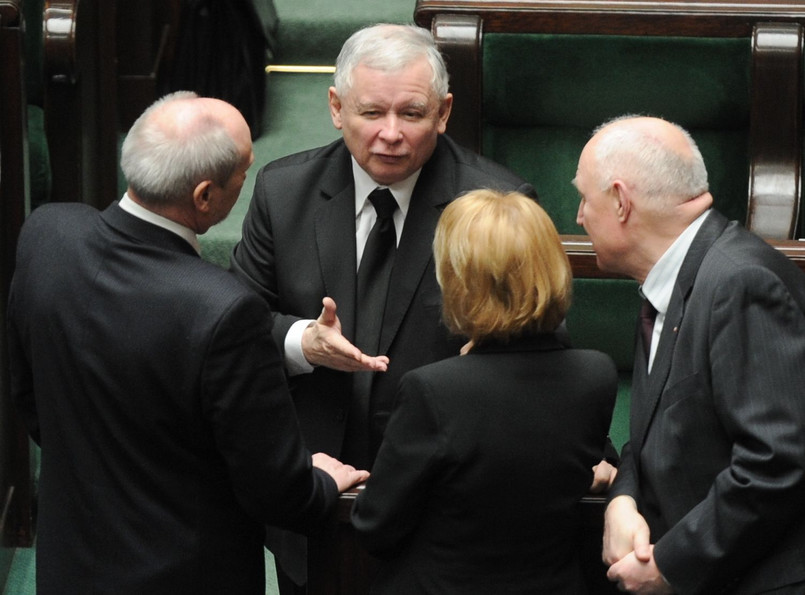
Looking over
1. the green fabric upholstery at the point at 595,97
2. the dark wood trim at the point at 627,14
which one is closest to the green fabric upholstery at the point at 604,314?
the green fabric upholstery at the point at 595,97

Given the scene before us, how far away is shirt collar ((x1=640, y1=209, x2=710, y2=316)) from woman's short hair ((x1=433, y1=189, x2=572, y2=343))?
20 centimetres

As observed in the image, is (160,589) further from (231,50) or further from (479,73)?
(231,50)

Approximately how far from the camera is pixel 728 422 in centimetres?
162

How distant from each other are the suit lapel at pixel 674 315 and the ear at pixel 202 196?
0.65 meters

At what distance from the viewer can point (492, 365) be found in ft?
5.33

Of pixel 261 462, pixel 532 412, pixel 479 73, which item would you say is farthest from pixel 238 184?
pixel 479 73

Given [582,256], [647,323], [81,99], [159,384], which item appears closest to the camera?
[159,384]

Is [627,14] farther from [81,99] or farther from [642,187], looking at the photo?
[81,99]

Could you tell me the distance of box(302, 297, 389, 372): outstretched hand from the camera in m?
1.92

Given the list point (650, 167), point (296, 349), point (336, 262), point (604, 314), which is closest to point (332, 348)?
point (296, 349)

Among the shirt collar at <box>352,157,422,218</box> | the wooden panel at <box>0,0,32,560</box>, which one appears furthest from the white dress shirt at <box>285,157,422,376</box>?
the wooden panel at <box>0,0,32,560</box>

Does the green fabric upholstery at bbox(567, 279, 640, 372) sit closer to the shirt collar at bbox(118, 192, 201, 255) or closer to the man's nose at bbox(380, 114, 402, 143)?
the man's nose at bbox(380, 114, 402, 143)

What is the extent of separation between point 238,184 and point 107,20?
7.21 feet

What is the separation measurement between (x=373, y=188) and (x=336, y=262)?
0.47 feet
